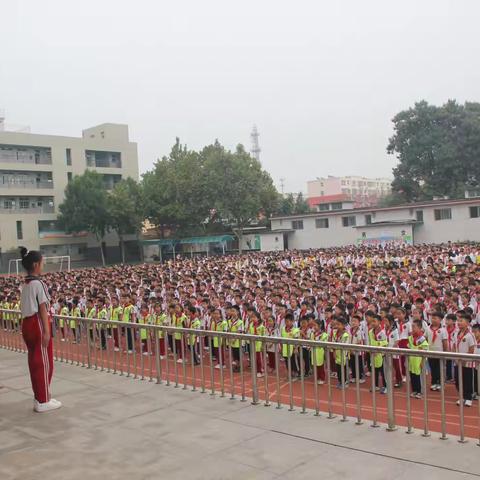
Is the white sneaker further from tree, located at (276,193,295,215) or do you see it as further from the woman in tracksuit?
tree, located at (276,193,295,215)

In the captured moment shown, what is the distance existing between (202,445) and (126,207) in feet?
126

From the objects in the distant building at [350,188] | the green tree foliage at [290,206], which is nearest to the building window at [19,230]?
the green tree foliage at [290,206]

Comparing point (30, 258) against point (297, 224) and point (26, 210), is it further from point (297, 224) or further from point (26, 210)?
point (26, 210)

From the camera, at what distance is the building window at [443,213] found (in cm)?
3139

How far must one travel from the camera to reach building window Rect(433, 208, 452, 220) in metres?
31.4

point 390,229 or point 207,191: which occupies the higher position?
point 207,191

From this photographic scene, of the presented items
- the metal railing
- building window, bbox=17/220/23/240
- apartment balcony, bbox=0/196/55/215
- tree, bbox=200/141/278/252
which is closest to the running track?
the metal railing

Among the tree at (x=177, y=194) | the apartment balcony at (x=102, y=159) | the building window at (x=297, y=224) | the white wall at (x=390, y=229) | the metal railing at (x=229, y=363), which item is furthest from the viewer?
the apartment balcony at (x=102, y=159)

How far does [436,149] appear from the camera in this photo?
148ft

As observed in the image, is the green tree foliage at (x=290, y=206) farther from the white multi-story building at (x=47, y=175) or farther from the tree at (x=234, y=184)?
the white multi-story building at (x=47, y=175)

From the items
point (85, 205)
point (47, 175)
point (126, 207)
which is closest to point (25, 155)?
point (47, 175)

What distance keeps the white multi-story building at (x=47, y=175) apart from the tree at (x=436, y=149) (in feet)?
74.6

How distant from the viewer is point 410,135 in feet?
154

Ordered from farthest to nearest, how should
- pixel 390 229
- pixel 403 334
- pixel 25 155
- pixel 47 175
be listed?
1. pixel 47 175
2. pixel 25 155
3. pixel 390 229
4. pixel 403 334
